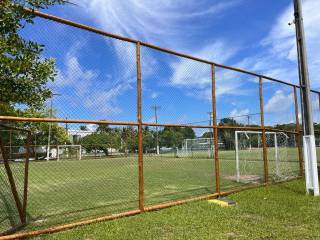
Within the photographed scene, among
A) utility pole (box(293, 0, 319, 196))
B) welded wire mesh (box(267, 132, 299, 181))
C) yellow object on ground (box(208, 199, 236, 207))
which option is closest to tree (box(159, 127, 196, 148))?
yellow object on ground (box(208, 199, 236, 207))

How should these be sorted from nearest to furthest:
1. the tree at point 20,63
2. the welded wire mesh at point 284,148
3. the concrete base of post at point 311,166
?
1. the tree at point 20,63
2. the concrete base of post at point 311,166
3. the welded wire mesh at point 284,148

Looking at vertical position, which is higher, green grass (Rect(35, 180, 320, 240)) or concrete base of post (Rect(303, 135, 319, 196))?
concrete base of post (Rect(303, 135, 319, 196))

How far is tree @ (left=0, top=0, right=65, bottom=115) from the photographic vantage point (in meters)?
4.11

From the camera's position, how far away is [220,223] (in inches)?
241

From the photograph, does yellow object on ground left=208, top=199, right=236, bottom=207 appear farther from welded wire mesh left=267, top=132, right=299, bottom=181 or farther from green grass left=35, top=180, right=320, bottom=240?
welded wire mesh left=267, top=132, right=299, bottom=181

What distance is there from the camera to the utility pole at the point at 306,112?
884 centimetres

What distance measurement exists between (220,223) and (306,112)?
447 cm

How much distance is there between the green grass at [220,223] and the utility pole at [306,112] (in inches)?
35.0

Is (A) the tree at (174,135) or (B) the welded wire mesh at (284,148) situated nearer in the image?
(A) the tree at (174,135)

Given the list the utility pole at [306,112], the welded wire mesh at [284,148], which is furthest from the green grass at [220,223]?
the welded wire mesh at [284,148]

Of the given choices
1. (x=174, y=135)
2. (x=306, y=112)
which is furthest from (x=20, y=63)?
(x=306, y=112)

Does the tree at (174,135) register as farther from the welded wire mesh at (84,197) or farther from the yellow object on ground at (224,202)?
the yellow object on ground at (224,202)

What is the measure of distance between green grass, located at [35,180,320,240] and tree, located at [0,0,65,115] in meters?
2.25

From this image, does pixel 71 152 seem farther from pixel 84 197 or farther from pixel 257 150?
pixel 257 150
